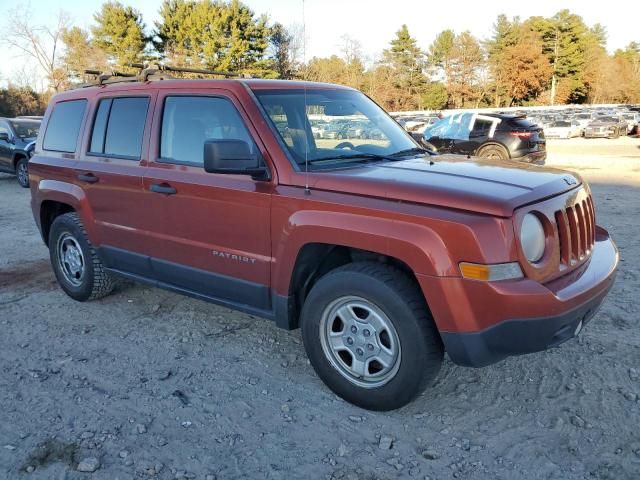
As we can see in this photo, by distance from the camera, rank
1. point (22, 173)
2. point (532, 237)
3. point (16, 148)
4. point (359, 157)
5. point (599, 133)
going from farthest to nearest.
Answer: point (599, 133) < point (22, 173) < point (16, 148) < point (359, 157) < point (532, 237)

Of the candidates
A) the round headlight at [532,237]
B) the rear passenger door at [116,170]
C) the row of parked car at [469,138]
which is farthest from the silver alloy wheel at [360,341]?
the row of parked car at [469,138]

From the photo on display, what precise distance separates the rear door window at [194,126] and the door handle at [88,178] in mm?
863

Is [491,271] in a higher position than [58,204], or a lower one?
higher

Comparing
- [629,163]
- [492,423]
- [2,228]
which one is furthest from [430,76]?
[492,423]

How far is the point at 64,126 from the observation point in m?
5.15

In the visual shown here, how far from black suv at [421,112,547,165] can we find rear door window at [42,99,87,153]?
1050cm

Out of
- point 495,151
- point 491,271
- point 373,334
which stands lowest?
point 373,334

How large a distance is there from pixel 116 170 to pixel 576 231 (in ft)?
10.9

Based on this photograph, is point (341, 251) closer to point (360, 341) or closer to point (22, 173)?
point (360, 341)

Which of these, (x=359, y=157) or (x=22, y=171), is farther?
(x=22, y=171)

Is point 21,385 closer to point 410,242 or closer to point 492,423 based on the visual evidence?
point 410,242

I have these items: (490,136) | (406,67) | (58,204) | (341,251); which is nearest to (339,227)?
(341,251)

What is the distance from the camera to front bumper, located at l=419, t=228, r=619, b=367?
9.00ft

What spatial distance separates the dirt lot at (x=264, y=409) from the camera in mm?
2824
